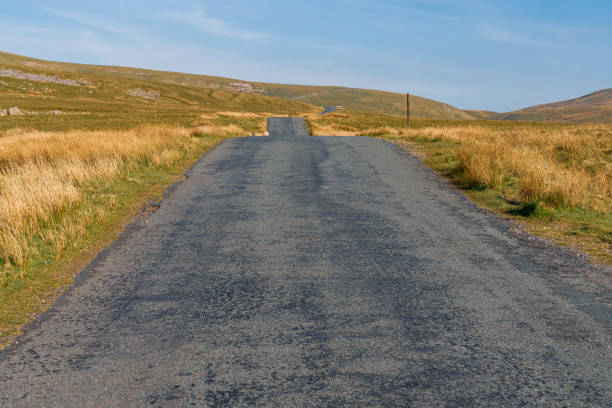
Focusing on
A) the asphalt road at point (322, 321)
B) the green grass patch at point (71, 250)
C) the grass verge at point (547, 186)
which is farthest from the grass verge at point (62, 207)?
the grass verge at point (547, 186)

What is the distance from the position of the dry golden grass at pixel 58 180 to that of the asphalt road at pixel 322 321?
3.58 feet

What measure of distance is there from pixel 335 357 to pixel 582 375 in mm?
1834

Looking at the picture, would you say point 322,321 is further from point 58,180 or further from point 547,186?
point 58,180

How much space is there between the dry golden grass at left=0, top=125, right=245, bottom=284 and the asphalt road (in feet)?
3.58

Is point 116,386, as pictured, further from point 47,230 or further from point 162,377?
point 47,230

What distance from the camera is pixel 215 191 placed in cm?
1095

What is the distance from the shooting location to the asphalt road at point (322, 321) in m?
3.37

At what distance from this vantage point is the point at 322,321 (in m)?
4.45

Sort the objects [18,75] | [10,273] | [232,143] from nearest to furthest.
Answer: [10,273] → [232,143] → [18,75]

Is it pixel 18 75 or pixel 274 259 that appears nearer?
pixel 274 259

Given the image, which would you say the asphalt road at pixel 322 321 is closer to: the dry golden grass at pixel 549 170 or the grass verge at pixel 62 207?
the grass verge at pixel 62 207

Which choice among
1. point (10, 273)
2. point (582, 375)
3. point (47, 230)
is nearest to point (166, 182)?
point (47, 230)

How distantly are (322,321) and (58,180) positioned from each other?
8777mm

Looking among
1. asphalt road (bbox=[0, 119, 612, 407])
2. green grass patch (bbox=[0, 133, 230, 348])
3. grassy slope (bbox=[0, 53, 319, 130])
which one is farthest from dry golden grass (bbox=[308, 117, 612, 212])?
grassy slope (bbox=[0, 53, 319, 130])
